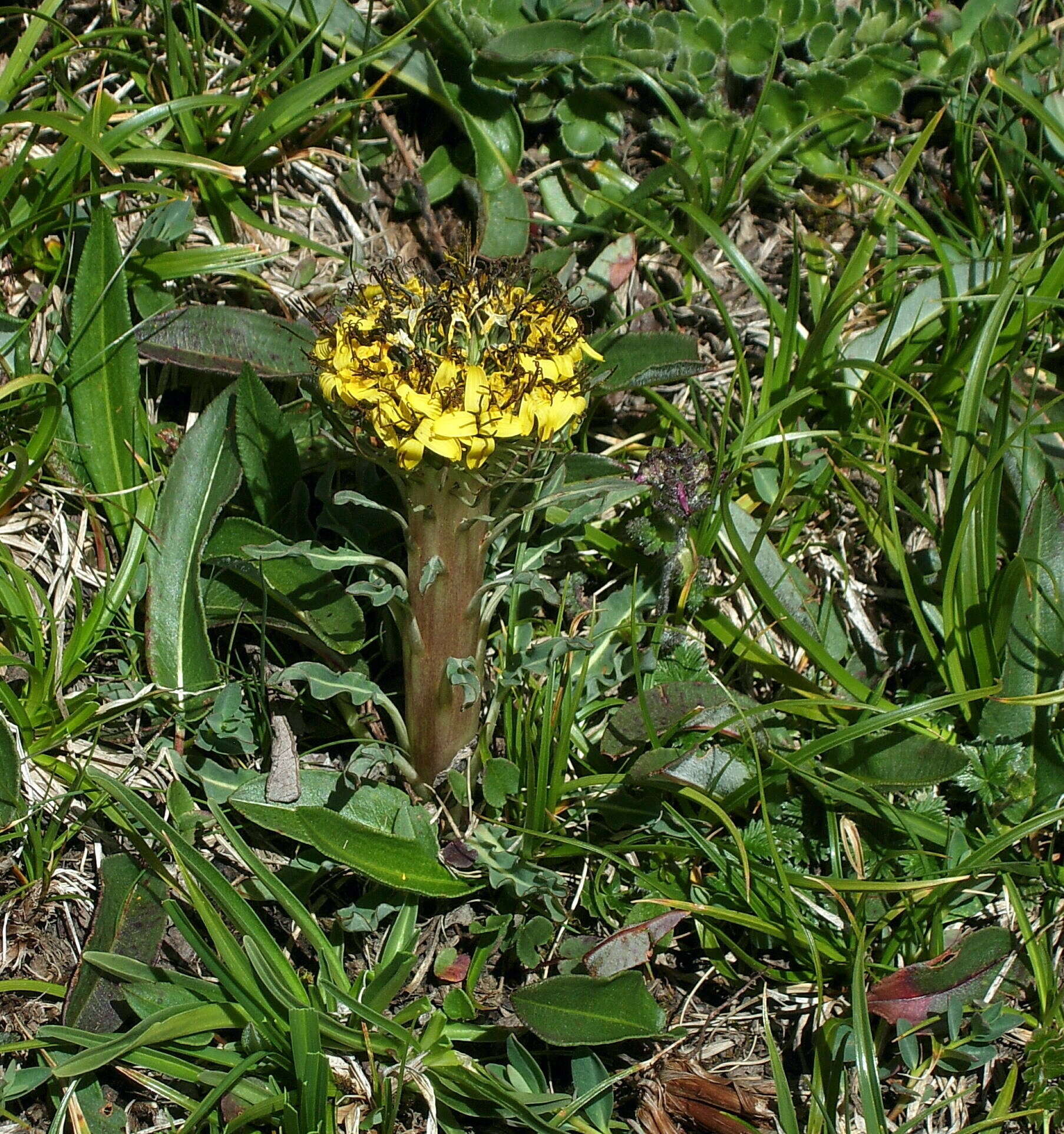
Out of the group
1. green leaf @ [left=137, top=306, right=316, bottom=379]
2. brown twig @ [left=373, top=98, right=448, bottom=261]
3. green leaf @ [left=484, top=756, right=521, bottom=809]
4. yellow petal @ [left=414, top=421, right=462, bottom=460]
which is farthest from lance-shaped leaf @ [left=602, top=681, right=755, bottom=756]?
brown twig @ [left=373, top=98, right=448, bottom=261]

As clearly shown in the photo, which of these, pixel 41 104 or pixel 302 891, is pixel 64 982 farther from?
pixel 41 104

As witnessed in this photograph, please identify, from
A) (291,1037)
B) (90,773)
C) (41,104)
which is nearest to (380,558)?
(90,773)

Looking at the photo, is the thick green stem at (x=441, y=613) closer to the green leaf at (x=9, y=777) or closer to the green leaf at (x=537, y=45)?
the green leaf at (x=9, y=777)

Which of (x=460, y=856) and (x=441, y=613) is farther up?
(x=441, y=613)

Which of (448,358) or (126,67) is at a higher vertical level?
(126,67)

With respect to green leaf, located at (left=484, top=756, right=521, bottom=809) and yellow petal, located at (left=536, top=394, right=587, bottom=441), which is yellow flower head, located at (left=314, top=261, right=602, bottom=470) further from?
green leaf, located at (left=484, top=756, right=521, bottom=809)

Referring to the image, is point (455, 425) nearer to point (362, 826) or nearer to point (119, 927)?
point (362, 826)

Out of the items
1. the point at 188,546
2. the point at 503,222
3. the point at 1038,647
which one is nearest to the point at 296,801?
the point at 188,546
